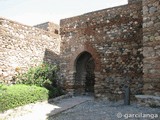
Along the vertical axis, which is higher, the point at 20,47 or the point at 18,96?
the point at 20,47

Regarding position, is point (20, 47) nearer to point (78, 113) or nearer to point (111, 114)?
point (78, 113)

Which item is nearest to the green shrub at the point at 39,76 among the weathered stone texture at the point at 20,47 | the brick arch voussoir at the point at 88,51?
the weathered stone texture at the point at 20,47

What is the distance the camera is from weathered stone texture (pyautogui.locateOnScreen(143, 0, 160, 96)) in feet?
23.5

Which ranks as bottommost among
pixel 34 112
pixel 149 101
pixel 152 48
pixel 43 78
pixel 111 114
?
pixel 34 112

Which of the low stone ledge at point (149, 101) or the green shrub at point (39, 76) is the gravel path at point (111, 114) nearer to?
the low stone ledge at point (149, 101)

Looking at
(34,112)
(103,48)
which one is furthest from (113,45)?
(34,112)

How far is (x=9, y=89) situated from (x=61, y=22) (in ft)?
16.9

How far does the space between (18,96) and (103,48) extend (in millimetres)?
4168

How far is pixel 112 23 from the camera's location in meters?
9.64

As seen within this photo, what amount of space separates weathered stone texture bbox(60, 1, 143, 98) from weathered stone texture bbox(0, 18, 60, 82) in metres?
1.49

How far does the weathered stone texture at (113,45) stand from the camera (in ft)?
29.1

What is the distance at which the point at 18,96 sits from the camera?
309 inches

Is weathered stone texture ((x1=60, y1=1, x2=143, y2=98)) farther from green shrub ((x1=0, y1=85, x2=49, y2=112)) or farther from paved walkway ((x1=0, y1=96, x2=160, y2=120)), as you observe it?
green shrub ((x1=0, y1=85, x2=49, y2=112))

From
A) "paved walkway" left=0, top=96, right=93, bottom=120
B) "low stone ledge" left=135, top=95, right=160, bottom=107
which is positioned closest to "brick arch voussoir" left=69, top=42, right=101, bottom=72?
"paved walkway" left=0, top=96, right=93, bottom=120
